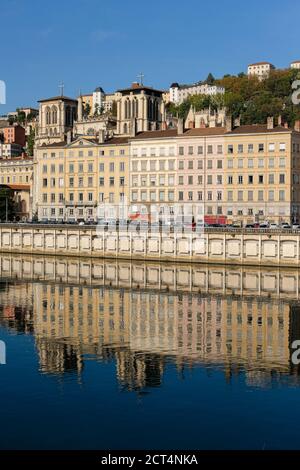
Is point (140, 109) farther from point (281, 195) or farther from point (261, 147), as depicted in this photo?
point (281, 195)

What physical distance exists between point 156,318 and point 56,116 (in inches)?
4562

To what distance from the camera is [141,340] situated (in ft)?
109

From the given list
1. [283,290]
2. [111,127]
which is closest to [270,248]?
[283,290]

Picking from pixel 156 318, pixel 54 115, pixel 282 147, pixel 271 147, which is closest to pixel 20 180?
pixel 54 115

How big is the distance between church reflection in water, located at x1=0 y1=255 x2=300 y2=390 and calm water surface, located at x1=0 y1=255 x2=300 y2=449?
0.26 feet

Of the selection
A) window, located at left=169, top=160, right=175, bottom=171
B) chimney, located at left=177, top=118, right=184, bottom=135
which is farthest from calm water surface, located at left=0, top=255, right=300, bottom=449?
chimney, located at left=177, top=118, right=184, bottom=135

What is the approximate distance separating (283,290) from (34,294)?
691 inches

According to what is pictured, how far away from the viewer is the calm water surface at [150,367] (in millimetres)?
20609

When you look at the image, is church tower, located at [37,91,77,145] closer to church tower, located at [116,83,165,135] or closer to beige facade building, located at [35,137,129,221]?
church tower, located at [116,83,165,135]

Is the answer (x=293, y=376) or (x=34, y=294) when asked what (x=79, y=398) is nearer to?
(x=293, y=376)

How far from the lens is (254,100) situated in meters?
158

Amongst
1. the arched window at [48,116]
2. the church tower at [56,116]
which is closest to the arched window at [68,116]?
the church tower at [56,116]

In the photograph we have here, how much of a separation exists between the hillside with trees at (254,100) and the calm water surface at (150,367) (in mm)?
93382

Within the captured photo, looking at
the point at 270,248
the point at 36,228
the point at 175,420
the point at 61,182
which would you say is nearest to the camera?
the point at 175,420
